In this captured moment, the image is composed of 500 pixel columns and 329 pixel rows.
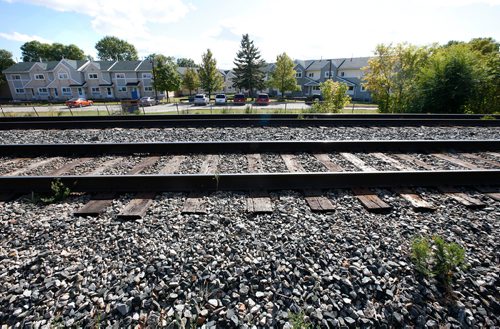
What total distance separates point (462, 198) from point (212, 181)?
12.6ft

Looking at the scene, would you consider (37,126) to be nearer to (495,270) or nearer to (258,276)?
(258,276)

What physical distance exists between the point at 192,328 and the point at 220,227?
124cm

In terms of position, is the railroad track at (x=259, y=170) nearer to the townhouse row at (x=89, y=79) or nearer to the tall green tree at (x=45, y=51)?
the townhouse row at (x=89, y=79)

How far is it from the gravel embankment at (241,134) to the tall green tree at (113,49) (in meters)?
111

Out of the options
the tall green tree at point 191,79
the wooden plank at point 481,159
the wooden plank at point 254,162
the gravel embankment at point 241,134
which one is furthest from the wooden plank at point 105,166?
the tall green tree at point 191,79

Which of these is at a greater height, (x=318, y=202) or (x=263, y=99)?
(x=263, y=99)

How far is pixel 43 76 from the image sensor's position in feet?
180

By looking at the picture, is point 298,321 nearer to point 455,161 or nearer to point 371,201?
point 371,201


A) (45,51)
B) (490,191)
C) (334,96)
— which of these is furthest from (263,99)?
(45,51)

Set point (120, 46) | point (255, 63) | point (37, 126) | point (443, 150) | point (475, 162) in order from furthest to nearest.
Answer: point (120, 46) < point (255, 63) < point (37, 126) < point (443, 150) < point (475, 162)

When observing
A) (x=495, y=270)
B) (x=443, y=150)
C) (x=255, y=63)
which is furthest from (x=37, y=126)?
(x=255, y=63)

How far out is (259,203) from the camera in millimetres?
3473

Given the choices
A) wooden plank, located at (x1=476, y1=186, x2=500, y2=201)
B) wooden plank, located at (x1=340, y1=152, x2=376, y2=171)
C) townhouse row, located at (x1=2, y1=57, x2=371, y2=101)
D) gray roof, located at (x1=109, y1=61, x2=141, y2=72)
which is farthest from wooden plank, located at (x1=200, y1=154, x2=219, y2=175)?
gray roof, located at (x1=109, y1=61, x2=141, y2=72)

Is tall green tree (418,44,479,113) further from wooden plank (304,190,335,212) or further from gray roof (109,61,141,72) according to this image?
gray roof (109,61,141,72)
